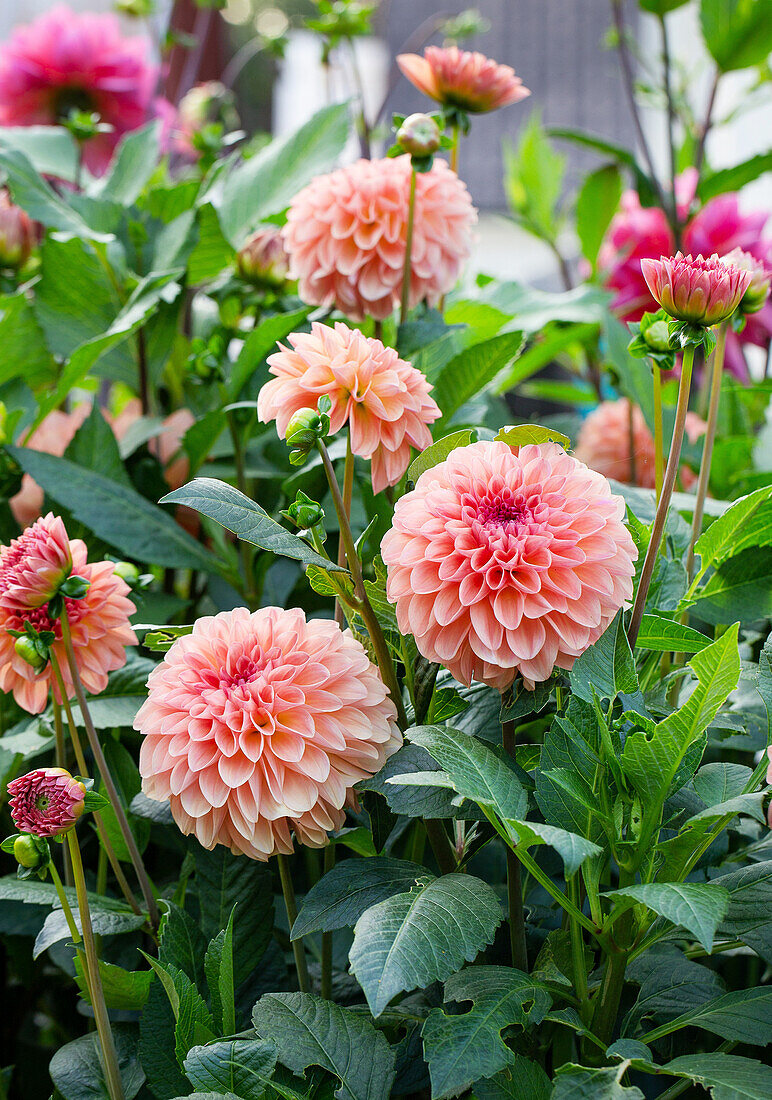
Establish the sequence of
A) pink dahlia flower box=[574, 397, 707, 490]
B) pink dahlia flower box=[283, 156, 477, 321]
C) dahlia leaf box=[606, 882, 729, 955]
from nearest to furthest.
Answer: dahlia leaf box=[606, 882, 729, 955] → pink dahlia flower box=[283, 156, 477, 321] → pink dahlia flower box=[574, 397, 707, 490]

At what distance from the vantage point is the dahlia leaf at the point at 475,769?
26 cm

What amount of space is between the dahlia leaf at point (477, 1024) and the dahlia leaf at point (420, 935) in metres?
0.01

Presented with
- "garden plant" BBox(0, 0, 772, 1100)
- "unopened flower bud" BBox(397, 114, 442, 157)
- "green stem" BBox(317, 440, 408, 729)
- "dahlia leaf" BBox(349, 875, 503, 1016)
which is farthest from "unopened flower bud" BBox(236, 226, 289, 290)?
"dahlia leaf" BBox(349, 875, 503, 1016)

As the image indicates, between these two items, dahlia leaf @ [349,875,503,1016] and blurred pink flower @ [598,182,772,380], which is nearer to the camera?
dahlia leaf @ [349,875,503,1016]

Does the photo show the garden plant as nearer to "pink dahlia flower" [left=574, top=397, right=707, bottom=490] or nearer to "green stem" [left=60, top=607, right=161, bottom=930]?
"green stem" [left=60, top=607, right=161, bottom=930]

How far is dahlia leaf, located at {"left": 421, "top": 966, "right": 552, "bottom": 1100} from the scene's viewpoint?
9.8 inches

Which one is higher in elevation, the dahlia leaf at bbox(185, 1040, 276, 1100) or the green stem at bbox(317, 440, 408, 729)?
the green stem at bbox(317, 440, 408, 729)

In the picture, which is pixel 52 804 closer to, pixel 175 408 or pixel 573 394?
pixel 175 408

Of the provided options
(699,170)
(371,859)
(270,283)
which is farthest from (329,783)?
(699,170)

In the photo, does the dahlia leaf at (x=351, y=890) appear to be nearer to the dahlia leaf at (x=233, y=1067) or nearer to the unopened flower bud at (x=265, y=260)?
the dahlia leaf at (x=233, y=1067)

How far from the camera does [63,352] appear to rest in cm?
59

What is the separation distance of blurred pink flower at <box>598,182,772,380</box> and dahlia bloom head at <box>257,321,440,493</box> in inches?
18.9

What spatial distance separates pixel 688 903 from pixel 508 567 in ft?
0.33

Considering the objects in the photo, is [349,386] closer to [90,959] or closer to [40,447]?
[90,959]
